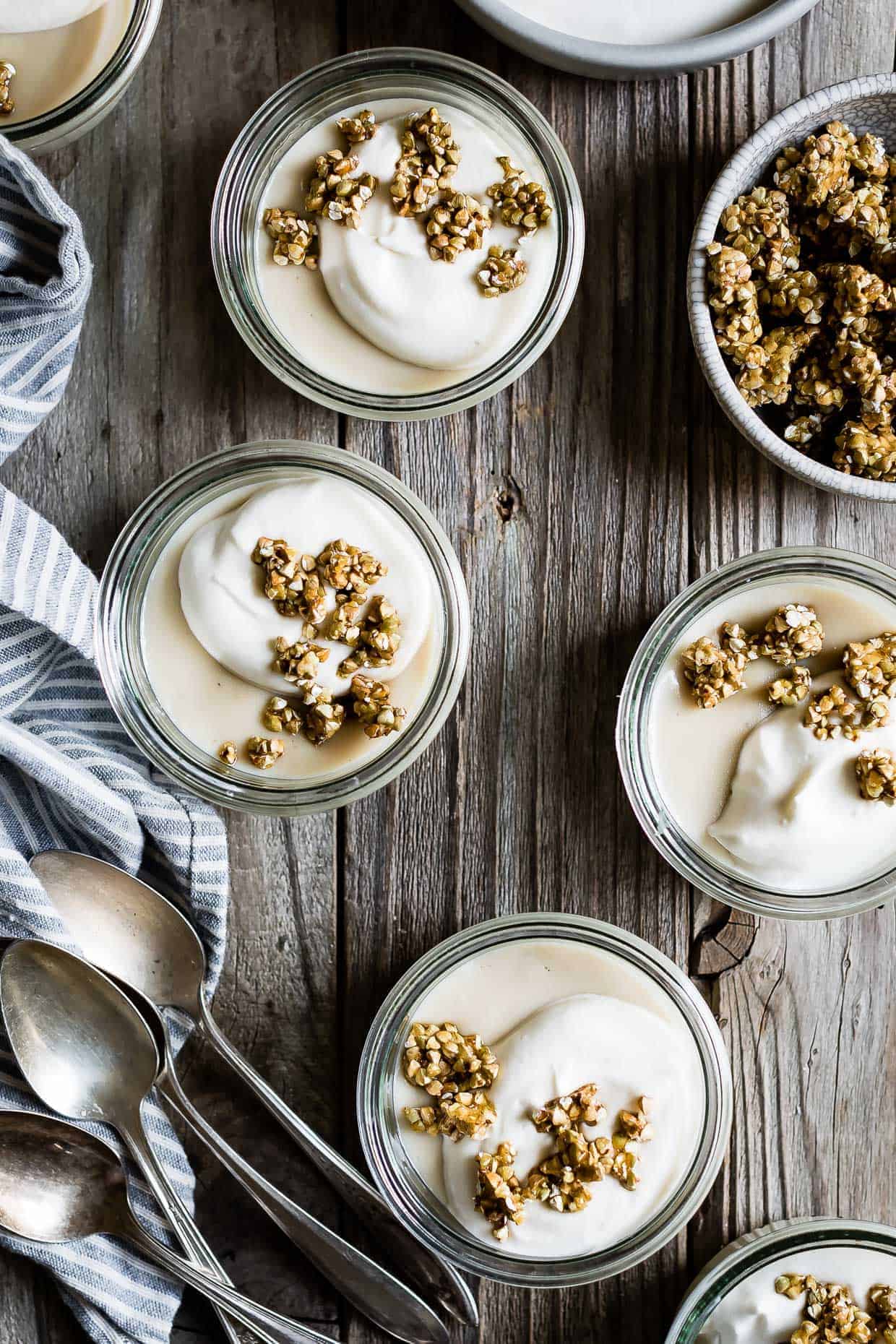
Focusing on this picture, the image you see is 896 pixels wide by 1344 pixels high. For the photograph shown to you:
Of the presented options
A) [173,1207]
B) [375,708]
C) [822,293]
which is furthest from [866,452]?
[173,1207]

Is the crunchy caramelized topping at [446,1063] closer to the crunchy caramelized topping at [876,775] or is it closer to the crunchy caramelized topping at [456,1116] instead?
the crunchy caramelized topping at [456,1116]

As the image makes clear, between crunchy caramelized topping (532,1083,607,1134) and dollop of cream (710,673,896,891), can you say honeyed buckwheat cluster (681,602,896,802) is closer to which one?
dollop of cream (710,673,896,891)

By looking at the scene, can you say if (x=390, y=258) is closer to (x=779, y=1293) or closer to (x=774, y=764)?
(x=774, y=764)

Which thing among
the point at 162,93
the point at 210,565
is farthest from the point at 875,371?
the point at 162,93

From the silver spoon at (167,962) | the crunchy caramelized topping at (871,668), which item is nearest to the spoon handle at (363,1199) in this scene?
the silver spoon at (167,962)

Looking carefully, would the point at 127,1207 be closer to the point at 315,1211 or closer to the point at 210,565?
the point at 315,1211

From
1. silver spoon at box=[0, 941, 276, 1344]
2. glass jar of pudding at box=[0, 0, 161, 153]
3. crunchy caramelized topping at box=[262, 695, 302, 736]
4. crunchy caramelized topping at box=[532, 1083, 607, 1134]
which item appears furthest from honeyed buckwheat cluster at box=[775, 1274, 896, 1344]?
glass jar of pudding at box=[0, 0, 161, 153]
